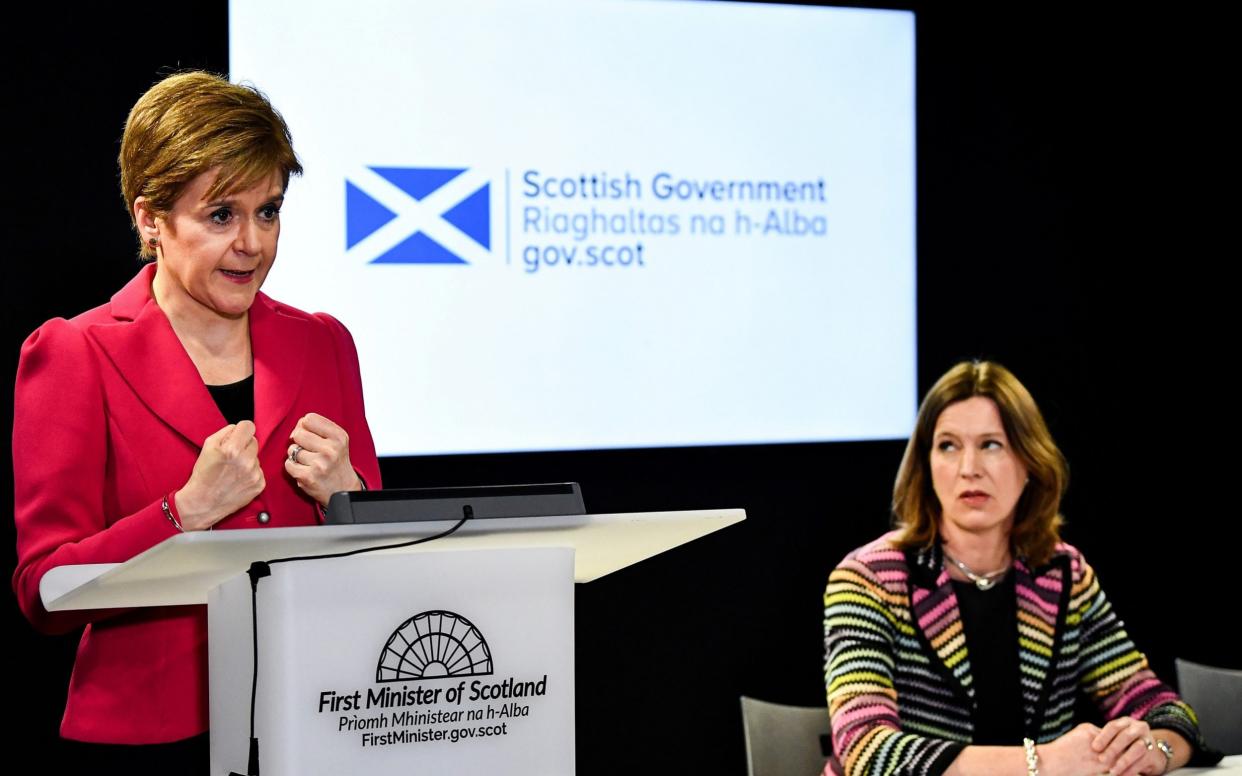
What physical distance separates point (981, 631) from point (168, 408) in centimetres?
186

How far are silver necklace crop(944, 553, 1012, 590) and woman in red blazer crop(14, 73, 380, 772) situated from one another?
5.19 feet

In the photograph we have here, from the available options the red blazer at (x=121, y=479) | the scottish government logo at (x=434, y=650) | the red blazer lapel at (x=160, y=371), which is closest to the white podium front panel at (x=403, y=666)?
the scottish government logo at (x=434, y=650)

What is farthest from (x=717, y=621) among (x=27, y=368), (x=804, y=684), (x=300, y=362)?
(x=27, y=368)

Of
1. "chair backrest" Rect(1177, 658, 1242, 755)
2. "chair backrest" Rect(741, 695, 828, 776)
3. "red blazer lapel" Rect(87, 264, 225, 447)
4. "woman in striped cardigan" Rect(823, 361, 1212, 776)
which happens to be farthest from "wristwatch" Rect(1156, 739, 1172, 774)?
"red blazer lapel" Rect(87, 264, 225, 447)

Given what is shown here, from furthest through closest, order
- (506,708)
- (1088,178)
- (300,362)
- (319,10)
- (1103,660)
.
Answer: (1088,178) < (319,10) < (1103,660) < (300,362) < (506,708)

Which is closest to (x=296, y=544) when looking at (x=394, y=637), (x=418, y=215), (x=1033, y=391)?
(x=394, y=637)

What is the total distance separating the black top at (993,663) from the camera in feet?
9.66

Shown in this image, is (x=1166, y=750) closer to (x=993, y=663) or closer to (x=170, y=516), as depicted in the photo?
(x=993, y=663)

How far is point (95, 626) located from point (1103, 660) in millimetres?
2200

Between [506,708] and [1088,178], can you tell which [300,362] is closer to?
[506,708]

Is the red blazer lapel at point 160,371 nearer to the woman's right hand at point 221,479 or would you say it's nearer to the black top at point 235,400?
the black top at point 235,400

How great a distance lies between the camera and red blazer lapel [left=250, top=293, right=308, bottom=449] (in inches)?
74.5

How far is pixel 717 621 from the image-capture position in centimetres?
429

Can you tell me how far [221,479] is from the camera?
1584 millimetres
